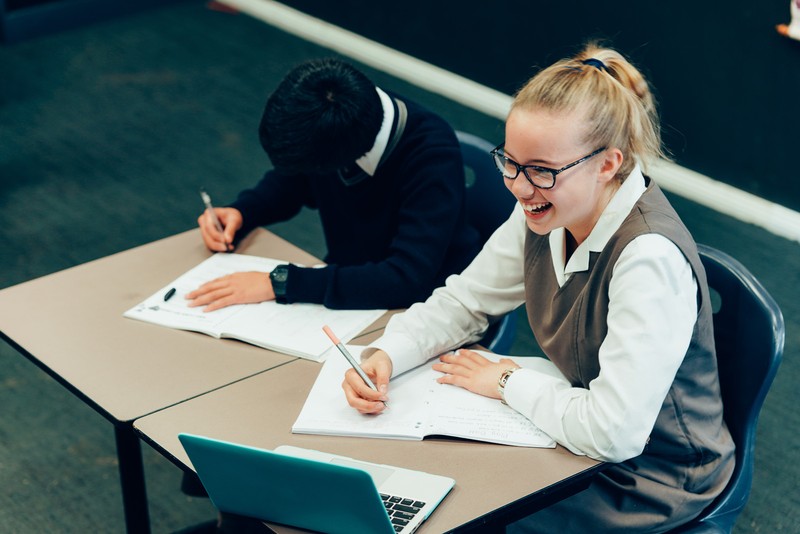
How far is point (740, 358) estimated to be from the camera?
1764 mm

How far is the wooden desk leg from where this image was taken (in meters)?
1.99

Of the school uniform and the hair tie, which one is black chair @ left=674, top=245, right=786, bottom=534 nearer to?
the school uniform

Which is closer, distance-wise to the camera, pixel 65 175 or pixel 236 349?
pixel 236 349

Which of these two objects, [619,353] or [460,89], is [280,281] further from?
[460,89]

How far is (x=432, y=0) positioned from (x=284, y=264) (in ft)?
10.1

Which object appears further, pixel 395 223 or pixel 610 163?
pixel 395 223

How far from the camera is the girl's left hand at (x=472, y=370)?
1706 millimetres

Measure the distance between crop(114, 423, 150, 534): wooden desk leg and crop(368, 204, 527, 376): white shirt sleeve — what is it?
540 millimetres

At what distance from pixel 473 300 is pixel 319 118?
1.53ft

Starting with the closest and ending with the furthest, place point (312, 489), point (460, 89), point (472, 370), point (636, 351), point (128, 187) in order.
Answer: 1. point (312, 489)
2. point (636, 351)
3. point (472, 370)
4. point (128, 187)
5. point (460, 89)

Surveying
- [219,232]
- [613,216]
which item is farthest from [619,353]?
[219,232]

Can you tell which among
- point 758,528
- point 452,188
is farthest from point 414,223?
point 758,528

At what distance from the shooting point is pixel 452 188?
2.11 m

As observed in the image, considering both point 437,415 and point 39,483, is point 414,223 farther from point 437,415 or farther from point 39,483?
point 39,483
